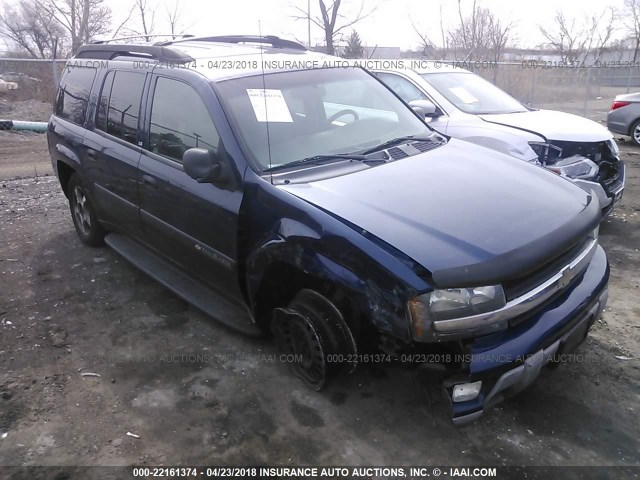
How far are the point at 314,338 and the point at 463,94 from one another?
4.83 meters

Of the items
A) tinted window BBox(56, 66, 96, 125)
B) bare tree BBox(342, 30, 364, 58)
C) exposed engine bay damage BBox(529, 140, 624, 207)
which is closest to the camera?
tinted window BBox(56, 66, 96, 125)

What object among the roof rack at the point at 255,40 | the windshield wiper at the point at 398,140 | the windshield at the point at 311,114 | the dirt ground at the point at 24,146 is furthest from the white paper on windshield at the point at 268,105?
the dirt ground at the point at 24,146

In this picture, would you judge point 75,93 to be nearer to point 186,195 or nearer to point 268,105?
point 186,195

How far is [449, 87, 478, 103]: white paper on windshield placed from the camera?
6551mm

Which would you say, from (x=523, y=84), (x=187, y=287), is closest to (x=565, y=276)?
(x=187, y=287)

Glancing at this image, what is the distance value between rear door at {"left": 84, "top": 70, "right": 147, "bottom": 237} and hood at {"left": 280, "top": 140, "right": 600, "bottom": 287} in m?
1.72

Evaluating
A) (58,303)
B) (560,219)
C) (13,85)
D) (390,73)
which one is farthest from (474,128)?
(13,85)

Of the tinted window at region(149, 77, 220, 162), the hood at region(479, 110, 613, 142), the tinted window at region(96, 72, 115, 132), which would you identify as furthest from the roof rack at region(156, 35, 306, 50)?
the hood at region(479, 110, 613, 142)

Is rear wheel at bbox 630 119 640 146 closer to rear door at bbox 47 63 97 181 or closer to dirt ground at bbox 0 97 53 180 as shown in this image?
rear door at bbox 47 63 97 181

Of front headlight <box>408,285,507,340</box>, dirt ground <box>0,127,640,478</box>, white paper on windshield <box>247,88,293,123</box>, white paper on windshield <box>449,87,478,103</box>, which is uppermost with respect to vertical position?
white paper on windshield <box>247,88,293,123</box>

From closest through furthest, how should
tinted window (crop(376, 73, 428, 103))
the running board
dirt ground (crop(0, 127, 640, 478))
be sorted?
dirt ground (crop(0, 127, 640, 478)) → the running board → tinted window (crop(376, 73, 428, 103))

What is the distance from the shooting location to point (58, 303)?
14.1 feet

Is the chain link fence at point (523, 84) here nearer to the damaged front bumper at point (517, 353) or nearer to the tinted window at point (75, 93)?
the tinted window at point (75, 93)

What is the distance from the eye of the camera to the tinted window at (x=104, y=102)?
4371 millimetres
